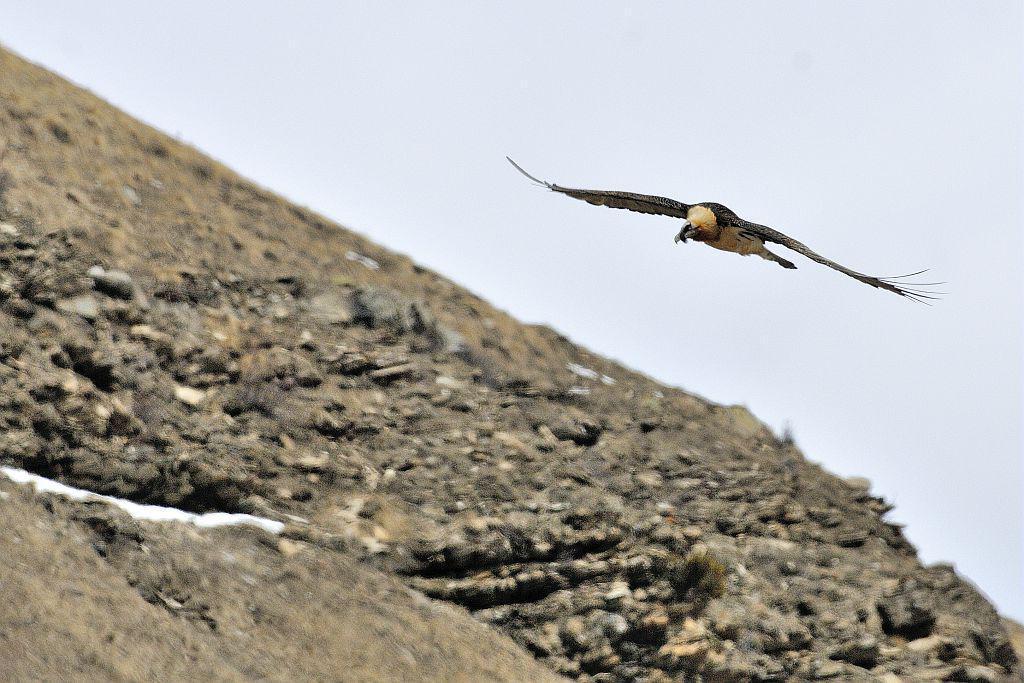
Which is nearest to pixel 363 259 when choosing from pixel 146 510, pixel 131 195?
pixel 131 195

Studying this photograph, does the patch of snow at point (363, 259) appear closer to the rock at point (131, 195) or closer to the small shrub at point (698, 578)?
the rock at point (131, 195)

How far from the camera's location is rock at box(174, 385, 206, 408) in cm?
1800

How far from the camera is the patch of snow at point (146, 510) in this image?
14.7 meters

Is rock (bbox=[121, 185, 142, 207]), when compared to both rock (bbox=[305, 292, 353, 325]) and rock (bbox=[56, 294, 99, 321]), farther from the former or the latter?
rock (bbox=[56, 294, 99, 321])

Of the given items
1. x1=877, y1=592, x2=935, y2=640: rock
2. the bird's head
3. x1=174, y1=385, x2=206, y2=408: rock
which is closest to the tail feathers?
the bird's head

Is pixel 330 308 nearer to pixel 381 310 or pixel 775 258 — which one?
pixel 381 310

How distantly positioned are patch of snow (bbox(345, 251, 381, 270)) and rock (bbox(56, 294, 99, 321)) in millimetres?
8773

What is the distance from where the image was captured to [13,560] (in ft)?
41.2

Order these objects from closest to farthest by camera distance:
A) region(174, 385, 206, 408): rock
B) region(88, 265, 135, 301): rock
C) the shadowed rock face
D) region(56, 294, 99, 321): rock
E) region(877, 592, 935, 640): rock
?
the shadowed rock face → region(56, 294, 99, 321): rock → region(174, 385, 206, 408): rock → region(88, 265, 135, 301): rock → region(877, 592, 935, 640): rock

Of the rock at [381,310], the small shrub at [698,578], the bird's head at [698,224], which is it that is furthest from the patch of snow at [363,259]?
the bird's head at [698,224]

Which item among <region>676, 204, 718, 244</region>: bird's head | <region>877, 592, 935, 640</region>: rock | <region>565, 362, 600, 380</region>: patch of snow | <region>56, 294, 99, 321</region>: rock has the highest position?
<region>676, 204, 718, 244</region>: bird's head

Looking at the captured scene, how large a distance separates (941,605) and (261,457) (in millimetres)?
13323

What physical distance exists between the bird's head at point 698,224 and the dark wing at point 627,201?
877mm

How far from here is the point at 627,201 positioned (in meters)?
13.2
